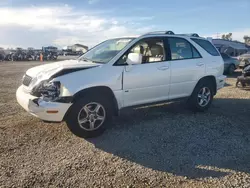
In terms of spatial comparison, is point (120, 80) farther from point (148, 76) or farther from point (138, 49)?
point (138, 49)

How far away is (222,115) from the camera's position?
6070mm

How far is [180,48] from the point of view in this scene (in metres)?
5.78

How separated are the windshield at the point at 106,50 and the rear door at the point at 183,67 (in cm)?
111

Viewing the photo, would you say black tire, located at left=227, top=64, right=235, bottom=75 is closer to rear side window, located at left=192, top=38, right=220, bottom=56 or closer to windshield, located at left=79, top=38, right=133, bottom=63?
rear side window, located at left=192, top=38, right=220, bottom=56

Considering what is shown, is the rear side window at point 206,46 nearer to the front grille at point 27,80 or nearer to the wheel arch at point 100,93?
the wheel arch at point 100,93

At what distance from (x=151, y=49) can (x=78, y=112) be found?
7.69 feet

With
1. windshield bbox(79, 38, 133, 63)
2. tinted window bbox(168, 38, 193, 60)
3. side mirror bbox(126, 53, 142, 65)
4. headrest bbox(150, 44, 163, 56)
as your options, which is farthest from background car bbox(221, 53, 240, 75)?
side mirror bbox(126, 53, 142, 65)

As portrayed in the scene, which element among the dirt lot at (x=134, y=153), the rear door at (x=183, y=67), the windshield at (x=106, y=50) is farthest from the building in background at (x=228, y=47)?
the dirt lot at (x=134, y=153)

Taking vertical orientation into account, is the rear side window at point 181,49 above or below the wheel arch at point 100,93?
above

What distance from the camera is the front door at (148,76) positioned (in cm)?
486

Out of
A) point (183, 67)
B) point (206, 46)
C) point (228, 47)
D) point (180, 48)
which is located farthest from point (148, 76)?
point (228, 47)

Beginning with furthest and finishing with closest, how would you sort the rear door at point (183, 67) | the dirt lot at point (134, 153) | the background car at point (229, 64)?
the background car at point (229, 64) → the rear door at point (183, 67) → the dirt lot at point (134, 153)

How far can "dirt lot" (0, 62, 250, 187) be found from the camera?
3.27 m

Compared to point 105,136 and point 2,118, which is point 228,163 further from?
point 2,118
